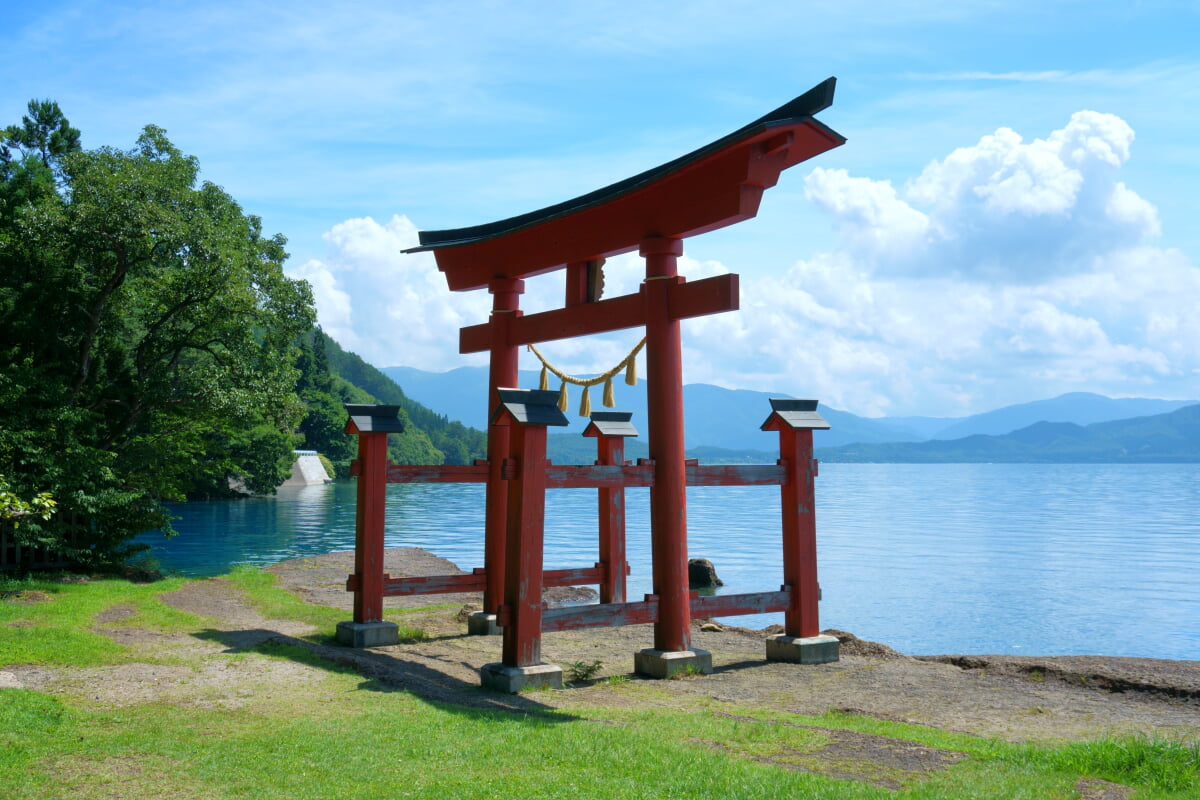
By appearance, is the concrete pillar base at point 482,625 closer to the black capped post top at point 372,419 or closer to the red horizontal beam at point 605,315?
the black capped post top at point 372,419

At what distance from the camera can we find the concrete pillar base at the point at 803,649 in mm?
10727

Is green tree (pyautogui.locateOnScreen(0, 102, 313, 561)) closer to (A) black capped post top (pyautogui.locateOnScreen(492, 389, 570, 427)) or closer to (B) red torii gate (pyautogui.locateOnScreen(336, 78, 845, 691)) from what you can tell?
(B) red torii gate (pyautogui.locateOnScreen(336, 78, 845, 691))

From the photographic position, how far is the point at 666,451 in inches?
388

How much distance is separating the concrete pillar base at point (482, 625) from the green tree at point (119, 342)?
8.15 metres

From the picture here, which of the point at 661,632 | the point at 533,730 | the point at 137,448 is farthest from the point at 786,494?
the point at 137,448

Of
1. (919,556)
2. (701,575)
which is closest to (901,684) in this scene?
(701,575)

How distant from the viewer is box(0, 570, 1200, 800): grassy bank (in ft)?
17.7

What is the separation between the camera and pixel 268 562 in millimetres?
25422

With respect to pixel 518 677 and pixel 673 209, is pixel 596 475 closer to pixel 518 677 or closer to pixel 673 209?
pixel 518 677

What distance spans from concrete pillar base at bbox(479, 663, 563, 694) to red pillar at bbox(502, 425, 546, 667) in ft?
0.30

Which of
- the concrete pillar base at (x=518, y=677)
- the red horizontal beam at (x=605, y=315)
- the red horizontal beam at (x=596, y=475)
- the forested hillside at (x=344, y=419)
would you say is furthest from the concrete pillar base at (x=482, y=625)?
the forested hillside at (x=344, y=419)

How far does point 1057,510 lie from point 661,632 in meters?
60.5

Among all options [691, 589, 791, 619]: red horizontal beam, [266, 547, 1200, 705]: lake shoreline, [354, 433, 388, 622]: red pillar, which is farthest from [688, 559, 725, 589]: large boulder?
[354, 433, 388, 622]: red pillar

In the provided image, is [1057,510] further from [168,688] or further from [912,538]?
[168,688]
